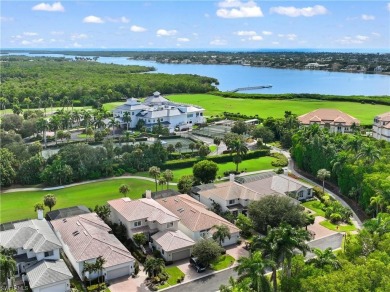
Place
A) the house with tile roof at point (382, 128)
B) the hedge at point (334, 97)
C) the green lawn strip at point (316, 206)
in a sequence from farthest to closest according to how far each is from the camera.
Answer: the hedge at point (334, 97), the house with tile roof at point (382, 128), the green lawn strip at point (316, 206)

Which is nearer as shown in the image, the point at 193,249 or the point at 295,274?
the point at 295,274

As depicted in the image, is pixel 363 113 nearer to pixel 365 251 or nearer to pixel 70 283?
pixel 365 251

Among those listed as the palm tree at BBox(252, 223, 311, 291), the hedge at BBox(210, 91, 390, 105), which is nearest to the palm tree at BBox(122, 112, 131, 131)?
the hedge at BBox(210, 91, 390, 105)

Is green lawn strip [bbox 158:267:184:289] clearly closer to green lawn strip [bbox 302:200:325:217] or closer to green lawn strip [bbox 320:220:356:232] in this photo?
green lawn strip [bbox 320:220:356:232]

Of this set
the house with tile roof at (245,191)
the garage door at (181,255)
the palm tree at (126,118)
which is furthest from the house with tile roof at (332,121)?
the garage door at (181,255)

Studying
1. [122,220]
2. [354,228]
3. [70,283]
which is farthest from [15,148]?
[354,228]

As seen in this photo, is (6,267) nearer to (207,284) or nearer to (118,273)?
(118,273)

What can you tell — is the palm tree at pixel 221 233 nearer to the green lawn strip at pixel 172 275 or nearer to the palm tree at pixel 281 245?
the green lawn strip at pixel 172 275
